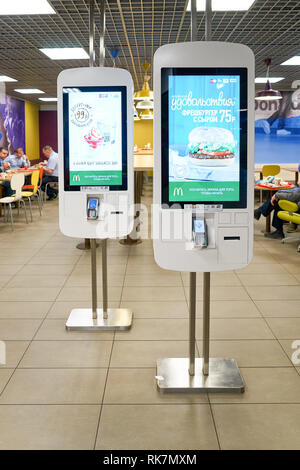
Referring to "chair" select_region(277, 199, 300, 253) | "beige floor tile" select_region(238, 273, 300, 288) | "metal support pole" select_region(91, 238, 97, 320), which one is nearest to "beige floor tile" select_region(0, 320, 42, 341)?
"metal support pole" select_region(91, 238, 97, 320)

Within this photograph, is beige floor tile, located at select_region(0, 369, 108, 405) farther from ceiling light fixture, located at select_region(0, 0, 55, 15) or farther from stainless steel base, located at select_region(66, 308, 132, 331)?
ceiling light fixture, located at select_region(0, 0, 55, 15)

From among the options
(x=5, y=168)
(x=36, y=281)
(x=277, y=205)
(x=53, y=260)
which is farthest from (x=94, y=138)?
(x=5, y=168)

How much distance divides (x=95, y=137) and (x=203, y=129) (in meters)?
1.06

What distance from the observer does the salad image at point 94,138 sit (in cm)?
333

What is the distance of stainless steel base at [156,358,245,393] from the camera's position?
111 inches

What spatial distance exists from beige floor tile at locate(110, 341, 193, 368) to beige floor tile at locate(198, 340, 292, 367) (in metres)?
0.18

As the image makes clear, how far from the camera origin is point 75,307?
14.2 feet

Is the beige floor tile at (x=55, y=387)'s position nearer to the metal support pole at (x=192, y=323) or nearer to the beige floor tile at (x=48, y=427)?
the beige floor tile at (x=48, y=427)

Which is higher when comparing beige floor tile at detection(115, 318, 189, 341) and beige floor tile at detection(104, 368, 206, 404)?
beige floor tile at detection(115, 318, 189, 341)

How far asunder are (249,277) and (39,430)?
3372 mm

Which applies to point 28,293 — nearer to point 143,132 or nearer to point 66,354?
point 66,354

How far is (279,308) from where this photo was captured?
14.0 feet

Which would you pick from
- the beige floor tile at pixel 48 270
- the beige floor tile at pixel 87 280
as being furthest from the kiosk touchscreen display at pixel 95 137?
the beige floor tile at pixel 48 270

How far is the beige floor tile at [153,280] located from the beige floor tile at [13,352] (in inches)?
67.0
